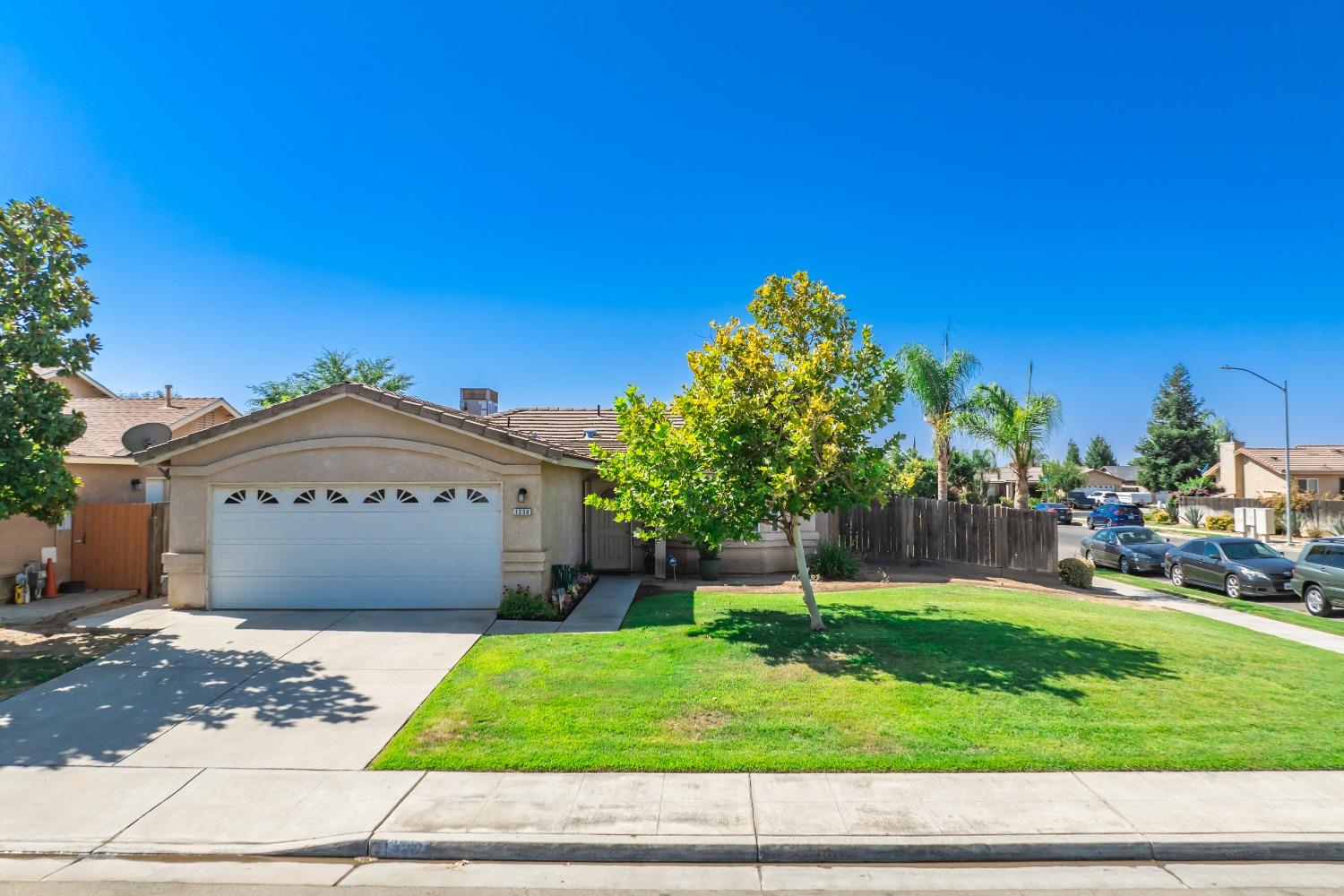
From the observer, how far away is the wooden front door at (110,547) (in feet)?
46.5

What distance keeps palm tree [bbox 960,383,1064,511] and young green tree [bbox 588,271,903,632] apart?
40.5 feet

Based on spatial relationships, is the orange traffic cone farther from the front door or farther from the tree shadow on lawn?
the tree shadow on lawn

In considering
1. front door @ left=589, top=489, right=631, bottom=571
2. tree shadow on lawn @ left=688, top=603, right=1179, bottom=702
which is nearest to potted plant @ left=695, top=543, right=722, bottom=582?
front door @ left=589, top=489, right=631, bottom=571

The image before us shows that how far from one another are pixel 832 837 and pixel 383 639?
7.68 meters

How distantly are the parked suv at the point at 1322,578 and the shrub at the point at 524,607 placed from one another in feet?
50.4

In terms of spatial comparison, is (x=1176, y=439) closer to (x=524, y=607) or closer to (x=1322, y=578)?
(x=1322, y=578)

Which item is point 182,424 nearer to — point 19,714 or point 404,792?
point 19,714

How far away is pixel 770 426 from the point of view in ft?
32.7

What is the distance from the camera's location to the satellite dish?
49.6 ft

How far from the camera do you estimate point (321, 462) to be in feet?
40.9

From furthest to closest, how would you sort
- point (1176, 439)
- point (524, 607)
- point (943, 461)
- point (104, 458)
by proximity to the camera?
point (1176, 439) < point (943, 461) < point (104, 458) < point (524, 607)

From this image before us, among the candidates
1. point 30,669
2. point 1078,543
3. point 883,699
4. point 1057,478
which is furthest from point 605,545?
point 1057,478

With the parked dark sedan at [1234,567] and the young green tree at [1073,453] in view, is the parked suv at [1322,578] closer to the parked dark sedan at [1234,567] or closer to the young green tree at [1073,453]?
the parked dark sedan at [1234,567]

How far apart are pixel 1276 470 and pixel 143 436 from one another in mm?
54719
